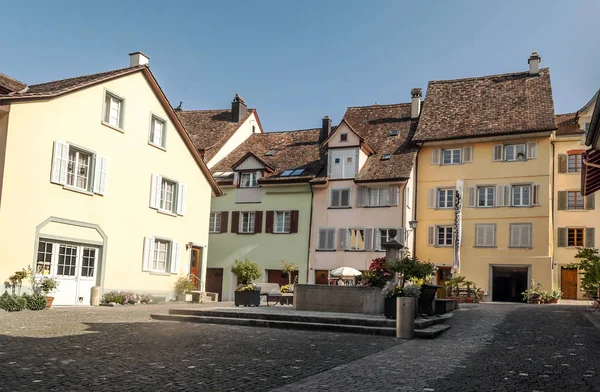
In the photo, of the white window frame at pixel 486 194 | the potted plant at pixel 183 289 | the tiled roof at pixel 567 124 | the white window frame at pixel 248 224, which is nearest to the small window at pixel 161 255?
the potted plant at pixel 183 289

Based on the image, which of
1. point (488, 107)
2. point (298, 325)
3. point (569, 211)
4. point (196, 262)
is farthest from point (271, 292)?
point (569, 211)

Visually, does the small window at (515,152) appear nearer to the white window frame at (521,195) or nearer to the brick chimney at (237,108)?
the white window frame at (521,195)

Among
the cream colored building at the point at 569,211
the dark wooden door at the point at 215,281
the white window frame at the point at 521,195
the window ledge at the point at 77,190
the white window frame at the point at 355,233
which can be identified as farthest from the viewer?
the dark wooden door at the point at 215,281

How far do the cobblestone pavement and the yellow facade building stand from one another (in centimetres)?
2029

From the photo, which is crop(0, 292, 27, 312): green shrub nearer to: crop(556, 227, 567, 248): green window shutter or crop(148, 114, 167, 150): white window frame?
crop(148, 114, 167, 150): white window frame

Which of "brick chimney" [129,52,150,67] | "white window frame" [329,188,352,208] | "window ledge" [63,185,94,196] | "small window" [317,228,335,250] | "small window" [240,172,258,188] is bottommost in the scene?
"small window" [317,228,335,250]

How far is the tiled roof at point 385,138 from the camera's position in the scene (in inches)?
1405

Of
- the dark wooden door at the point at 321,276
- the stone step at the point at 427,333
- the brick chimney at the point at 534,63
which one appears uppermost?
the brick chimney at the point at 534,63

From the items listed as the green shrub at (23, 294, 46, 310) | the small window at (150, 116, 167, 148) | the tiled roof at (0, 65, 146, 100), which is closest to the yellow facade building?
the small window at (150, 116, 167, 148)

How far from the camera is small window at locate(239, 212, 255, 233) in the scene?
3816 cm

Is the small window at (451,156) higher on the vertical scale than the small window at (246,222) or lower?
higher

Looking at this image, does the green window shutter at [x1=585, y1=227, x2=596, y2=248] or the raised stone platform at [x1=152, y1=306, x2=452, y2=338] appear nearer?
the raised stone platform at [x1=152, y1=306, x2=452, y2=338]

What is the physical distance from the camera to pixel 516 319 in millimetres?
18438

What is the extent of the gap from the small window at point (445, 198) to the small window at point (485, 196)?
1564 mm
